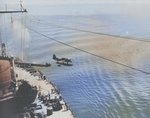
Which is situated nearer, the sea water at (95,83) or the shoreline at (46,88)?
the shoreline at (46,88)

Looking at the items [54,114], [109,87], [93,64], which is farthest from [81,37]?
[54,114]

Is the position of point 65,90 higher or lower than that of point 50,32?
lower

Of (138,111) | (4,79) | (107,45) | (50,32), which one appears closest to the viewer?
(4,79)

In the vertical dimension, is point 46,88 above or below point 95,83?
above

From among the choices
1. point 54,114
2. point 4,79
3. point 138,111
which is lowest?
point 138,111

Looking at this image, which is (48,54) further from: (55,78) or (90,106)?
(90,106)

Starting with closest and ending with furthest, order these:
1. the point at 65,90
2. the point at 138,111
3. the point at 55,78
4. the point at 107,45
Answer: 1. the point at 138,111
2. the point at 65,90
3. the point at 55,78
4. the point at 107,45

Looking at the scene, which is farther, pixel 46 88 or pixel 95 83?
pixel 95 83

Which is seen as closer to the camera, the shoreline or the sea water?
the shoreline
